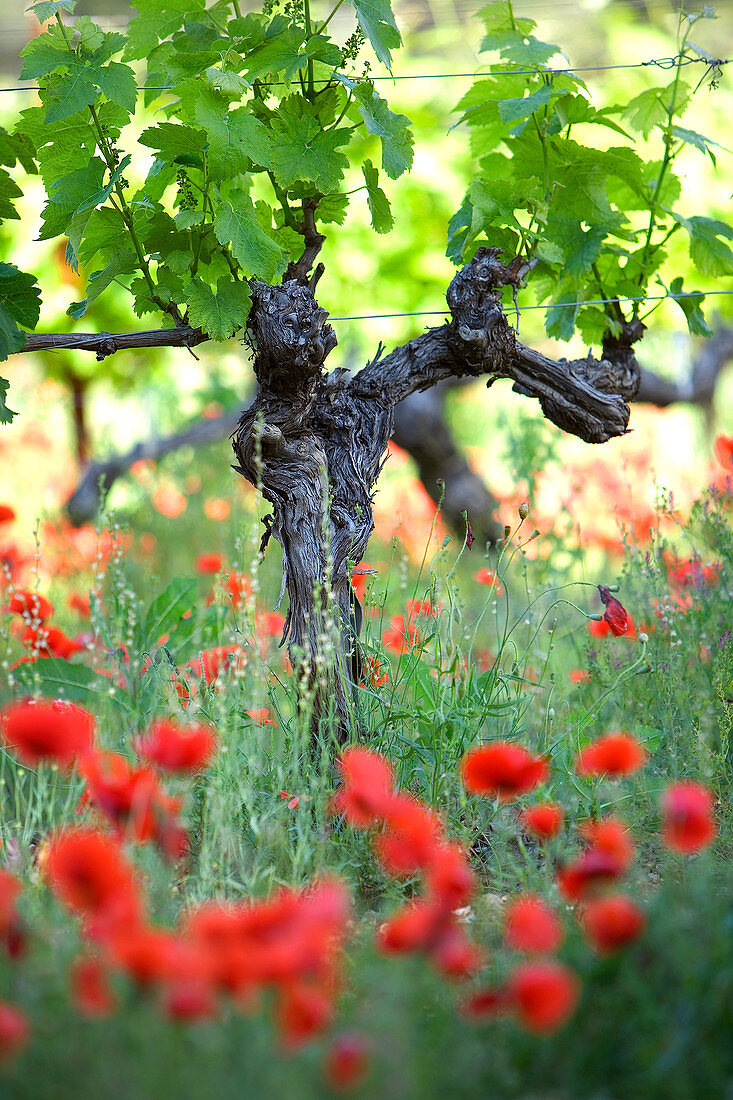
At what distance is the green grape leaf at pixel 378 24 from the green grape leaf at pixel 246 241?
1.30 feet

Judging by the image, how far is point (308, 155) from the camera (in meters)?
2.01

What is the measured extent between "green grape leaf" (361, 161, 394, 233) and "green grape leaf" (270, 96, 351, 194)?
0.10 m

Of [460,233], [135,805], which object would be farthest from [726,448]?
[135,805]

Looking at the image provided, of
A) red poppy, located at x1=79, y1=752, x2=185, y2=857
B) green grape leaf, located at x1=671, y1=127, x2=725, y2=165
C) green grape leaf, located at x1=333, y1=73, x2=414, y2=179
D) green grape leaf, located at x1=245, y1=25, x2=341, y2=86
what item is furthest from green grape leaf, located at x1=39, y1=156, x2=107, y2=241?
green grape leaf, located at x1=671, y1=127, x2=725, y2=165

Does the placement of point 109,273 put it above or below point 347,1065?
above

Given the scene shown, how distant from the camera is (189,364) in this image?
287 inches

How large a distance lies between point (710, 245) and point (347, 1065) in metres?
2.11

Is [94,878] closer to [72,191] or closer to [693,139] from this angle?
[72,191]

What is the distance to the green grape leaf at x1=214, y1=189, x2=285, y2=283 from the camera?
1907 millimetres

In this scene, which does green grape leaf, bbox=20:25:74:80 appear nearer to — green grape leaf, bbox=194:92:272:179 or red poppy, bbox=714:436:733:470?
green grape leaf, bbox=194:92:272:179

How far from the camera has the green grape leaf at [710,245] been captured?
7.81ft

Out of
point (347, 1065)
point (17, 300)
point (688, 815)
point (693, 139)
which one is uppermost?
point (693, 139)

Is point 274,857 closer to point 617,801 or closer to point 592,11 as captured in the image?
point 617,801

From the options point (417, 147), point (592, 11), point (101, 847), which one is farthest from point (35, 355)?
point (101, 847)
